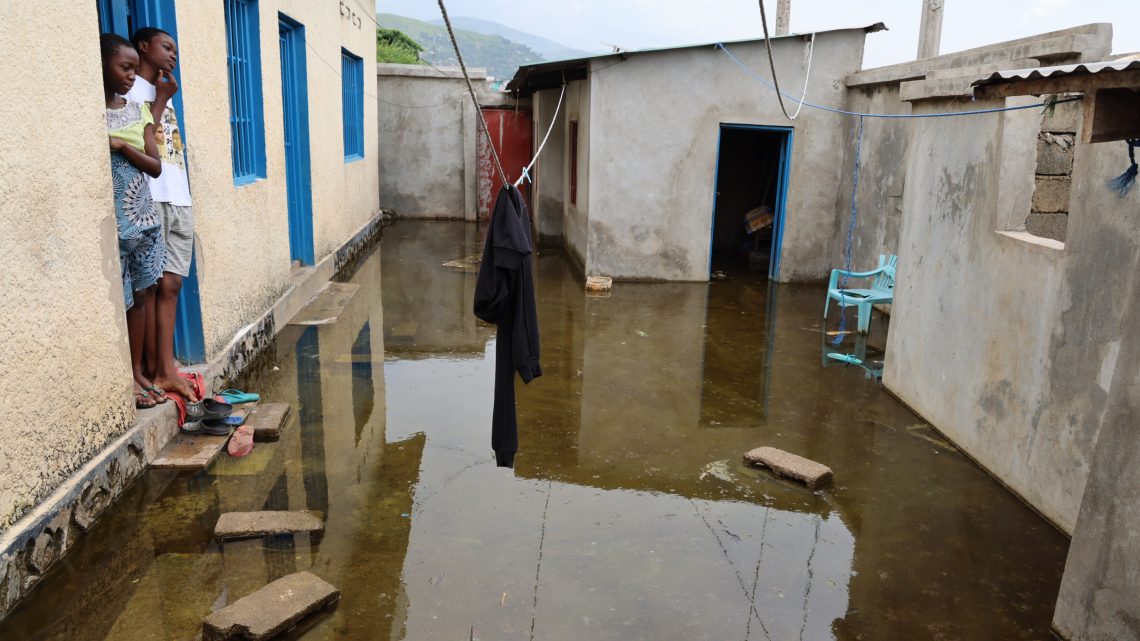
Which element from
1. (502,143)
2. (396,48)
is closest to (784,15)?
(502,143)

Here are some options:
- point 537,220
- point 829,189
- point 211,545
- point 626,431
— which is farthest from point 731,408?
point 537,220

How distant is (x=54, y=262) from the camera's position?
12.2 feet

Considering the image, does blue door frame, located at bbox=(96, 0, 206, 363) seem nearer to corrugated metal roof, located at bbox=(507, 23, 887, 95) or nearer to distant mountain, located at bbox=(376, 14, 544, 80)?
corrugated metal roof, located at bbox=(507, 23, 887, 95)

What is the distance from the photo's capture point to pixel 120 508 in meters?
4.23

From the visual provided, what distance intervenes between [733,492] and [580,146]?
766 centimetres

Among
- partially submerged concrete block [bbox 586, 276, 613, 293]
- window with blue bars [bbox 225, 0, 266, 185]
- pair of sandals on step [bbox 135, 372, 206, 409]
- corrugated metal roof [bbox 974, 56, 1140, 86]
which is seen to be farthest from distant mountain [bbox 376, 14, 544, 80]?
Result: corrugated metal roof [bbox 974, 56, 1140, 86]

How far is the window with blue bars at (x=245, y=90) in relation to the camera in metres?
7.11

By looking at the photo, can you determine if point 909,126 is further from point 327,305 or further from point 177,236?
point 177,236

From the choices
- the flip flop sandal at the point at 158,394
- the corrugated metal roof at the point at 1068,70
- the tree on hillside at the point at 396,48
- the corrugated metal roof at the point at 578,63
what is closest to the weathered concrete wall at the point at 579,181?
the corrugated metal roof at the point at 578,63

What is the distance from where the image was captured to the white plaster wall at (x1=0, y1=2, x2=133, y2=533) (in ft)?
11.1

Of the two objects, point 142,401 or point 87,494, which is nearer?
point 87,494

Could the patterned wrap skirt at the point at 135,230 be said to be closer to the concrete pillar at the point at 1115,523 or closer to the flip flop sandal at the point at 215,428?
the flip flop sandal at the point at 215,428

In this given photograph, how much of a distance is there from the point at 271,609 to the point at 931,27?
37.2ft

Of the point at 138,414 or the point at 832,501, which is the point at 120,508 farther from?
the point at 832,501
